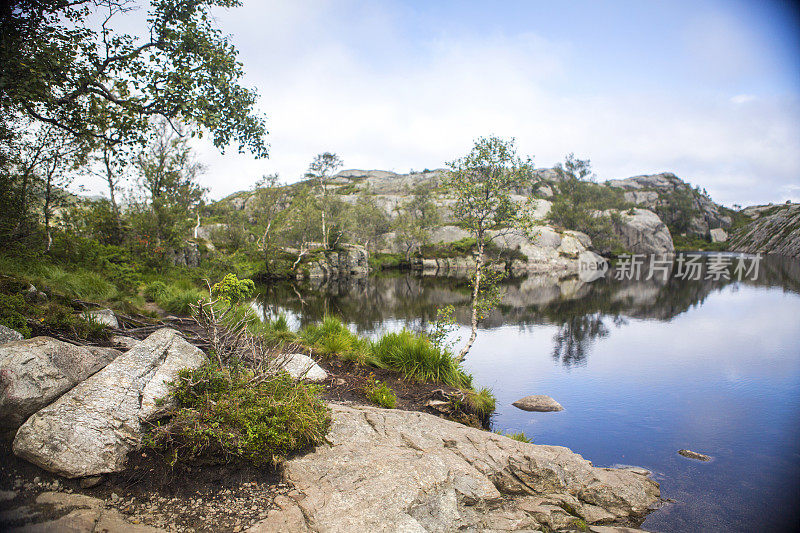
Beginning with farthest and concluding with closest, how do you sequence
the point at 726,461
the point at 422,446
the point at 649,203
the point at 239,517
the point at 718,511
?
Result: the point at 649,203 → the point at 726,461 → the point at 718,511 → the point at 422,446 → the point at 239,517

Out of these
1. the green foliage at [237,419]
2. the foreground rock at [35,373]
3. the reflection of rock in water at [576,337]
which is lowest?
the reflection of rock in water at [576,337]

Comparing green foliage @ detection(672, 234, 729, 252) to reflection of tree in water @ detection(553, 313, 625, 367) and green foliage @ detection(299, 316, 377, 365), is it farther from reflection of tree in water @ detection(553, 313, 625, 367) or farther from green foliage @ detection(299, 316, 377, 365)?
green foliage @ detection(299, 316, 377, 365)

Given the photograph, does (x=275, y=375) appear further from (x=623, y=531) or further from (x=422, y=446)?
(x=623, y=531)

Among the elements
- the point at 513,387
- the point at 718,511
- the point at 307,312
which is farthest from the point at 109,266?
the point at 718,511

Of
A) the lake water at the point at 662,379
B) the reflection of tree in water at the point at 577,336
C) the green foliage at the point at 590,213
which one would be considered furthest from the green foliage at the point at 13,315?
the green foliage at the point at 590,213

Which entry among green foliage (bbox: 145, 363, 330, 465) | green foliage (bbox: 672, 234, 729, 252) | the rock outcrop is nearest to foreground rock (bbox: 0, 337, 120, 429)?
green foliage (bbox: 145, 363, 330, 465)

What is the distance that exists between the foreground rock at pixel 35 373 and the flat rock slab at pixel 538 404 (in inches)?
430

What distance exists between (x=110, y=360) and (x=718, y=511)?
35.7 ft

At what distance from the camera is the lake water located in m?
8.92

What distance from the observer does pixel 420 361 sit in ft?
38.9

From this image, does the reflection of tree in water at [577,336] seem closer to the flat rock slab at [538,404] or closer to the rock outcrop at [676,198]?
the flat rock slab at [538,404]

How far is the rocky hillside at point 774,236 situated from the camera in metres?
68.4

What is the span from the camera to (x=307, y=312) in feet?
83.6

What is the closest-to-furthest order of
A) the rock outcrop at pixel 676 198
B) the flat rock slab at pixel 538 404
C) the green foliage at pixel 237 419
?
1. the green foliage at pixel 237 419
2. the flat rock slab at pixel 538 404
3. the rock outcrop at pixel 676 198
